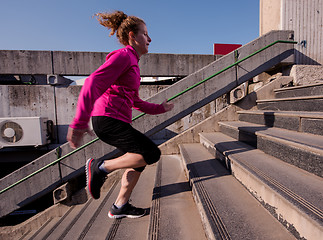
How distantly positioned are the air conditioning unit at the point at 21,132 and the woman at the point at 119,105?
320 cm

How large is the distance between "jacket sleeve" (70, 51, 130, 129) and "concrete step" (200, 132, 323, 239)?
1.54 m

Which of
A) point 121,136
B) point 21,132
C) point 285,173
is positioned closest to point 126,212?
point 121,136

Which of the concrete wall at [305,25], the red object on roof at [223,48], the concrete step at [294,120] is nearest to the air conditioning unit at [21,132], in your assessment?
the concrete step at [294,120]

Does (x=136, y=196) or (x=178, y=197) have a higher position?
(x=178, y=197)

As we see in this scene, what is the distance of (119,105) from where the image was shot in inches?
60.7

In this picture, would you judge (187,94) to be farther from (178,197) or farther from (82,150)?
(82,150)

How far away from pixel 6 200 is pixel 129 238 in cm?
316

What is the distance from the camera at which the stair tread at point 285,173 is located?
115 cm

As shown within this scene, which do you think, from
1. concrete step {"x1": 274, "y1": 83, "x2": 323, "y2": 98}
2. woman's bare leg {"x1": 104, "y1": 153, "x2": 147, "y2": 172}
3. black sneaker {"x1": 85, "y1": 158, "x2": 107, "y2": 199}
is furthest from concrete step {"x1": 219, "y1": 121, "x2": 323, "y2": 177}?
black sneaker {"x1": 85, "y1": 158, "x2": 107, "y2": 199}

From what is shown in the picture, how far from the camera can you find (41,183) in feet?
10.2

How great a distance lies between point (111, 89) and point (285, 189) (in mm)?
1673

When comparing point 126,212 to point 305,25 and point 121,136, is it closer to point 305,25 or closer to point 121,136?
point 121,136

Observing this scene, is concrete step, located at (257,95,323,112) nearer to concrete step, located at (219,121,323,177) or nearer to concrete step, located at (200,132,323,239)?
concrete step, located at (219,121,323,177)

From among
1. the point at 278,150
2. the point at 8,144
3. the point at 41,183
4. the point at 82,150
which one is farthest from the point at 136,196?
the point at 8,144
